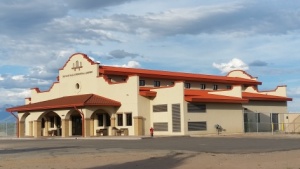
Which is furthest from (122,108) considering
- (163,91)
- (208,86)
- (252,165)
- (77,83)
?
(252,165)

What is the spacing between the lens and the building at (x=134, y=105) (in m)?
44.2

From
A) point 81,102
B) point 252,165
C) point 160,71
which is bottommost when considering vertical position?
point 252,165

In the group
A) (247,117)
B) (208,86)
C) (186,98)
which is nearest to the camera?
(186,98)

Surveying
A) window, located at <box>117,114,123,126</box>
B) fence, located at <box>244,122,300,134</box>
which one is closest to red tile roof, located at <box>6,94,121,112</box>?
window, located at <box>117,114,123,126</box>

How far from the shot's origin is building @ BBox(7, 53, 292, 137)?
44250mm

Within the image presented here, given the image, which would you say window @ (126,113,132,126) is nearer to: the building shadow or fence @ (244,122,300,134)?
fence @ (244,122,300,134)

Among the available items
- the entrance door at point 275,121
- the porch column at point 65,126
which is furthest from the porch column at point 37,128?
the entrance door at point 275,121

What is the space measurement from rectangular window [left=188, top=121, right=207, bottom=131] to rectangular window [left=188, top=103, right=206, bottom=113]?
111 cm

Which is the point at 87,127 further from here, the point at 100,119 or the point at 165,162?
the point at 165,162

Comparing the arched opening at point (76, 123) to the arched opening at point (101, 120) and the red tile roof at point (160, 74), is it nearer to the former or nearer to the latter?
the arched opening at point (101, 120)

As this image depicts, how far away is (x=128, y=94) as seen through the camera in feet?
152

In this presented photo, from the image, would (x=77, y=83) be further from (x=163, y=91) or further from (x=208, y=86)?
(x=208, y=86)

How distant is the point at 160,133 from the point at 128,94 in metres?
4.96

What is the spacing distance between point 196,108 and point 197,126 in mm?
1683
